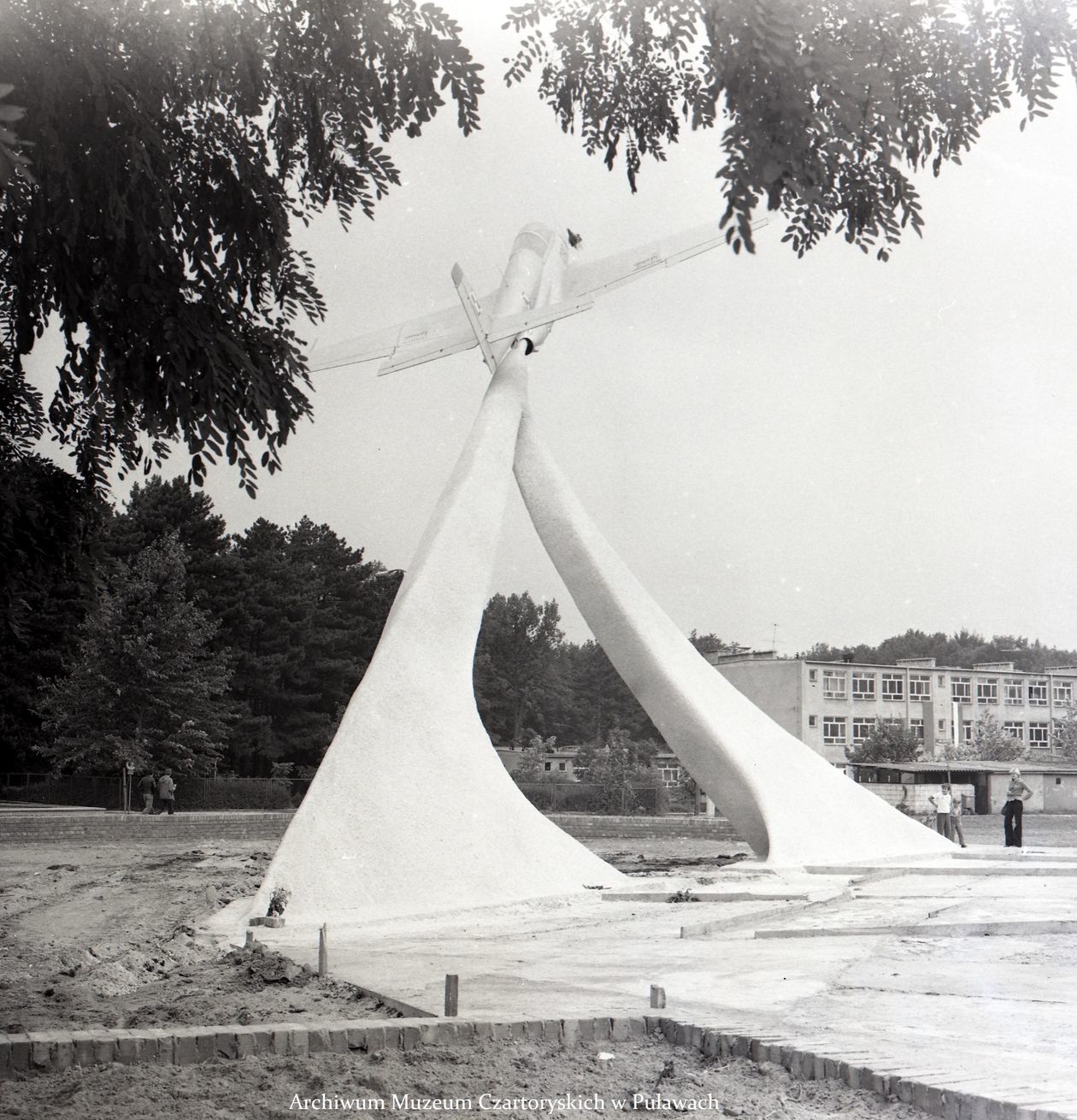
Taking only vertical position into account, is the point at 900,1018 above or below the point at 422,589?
below

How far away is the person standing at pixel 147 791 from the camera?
101 feet

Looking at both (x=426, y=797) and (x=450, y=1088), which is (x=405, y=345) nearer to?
(x=426, y=797)

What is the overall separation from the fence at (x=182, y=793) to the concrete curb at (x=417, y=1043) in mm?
28716

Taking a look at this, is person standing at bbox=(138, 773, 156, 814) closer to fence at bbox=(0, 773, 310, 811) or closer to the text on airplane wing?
fence at bbox=(0, 773, 310, 811)

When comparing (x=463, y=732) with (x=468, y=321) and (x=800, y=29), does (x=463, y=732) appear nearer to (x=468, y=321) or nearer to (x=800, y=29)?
(x=468, y=321)

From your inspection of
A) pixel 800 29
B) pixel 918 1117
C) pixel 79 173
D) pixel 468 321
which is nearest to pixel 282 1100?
pixel 918 1117

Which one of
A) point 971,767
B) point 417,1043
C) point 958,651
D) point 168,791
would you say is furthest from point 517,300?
point 958,651

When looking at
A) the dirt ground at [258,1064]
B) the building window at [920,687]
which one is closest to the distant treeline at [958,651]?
the building window at [920,687]

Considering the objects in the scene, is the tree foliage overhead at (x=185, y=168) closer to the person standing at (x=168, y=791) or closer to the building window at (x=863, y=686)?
the person standing at (x=168, y=791)

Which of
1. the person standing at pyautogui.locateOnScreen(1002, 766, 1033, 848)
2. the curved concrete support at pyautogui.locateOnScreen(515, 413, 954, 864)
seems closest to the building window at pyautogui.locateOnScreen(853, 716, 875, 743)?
the person standing at pyautogui.locateOnScreen(1002, 766, 1033, 848)

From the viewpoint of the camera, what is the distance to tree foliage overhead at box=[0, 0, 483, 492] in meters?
5.39

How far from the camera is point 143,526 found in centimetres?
4250

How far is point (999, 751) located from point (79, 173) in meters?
51.0

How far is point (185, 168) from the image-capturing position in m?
6.37
